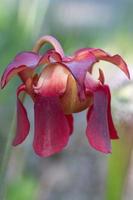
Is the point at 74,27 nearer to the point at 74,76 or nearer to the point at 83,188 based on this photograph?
the point at 83,188

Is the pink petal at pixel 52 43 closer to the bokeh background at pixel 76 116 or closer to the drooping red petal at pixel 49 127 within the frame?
the drooping red petal at pixel 49 127

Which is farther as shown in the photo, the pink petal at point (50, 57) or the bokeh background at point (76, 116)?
the bokeh background at point (76, 116)

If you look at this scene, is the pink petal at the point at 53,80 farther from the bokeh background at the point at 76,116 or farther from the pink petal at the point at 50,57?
the bokeh background at the point at 76,116

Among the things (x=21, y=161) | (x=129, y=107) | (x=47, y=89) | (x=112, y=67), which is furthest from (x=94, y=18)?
(x=47, y=89)

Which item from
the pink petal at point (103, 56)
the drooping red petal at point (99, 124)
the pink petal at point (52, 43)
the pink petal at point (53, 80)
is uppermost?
the pink petal at point (52, 43)

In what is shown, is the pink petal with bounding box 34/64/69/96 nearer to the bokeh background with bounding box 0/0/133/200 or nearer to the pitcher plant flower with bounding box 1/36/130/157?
the pitcher plant flower with bounding box 1/36/130/157

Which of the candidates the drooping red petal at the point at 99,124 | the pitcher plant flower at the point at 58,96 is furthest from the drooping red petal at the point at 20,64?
the drooping red petal at the point at 99,124

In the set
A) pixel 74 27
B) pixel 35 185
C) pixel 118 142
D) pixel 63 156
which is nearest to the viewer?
pixel 118 142

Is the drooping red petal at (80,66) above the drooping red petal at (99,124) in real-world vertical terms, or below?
above
